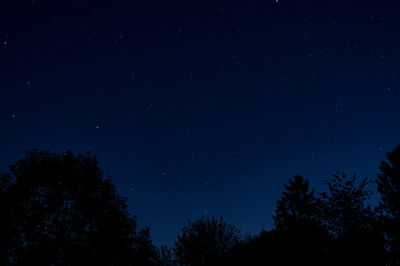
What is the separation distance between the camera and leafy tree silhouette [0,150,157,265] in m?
18.0

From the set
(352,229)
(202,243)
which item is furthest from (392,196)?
(202,243)

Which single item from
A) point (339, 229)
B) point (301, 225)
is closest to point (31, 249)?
point (301, 225)

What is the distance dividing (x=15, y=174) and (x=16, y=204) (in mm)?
2526

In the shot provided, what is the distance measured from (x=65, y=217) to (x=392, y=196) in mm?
31845

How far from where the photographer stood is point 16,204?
18.6 meters

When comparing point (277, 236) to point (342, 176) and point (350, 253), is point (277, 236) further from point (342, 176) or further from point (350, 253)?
point (342, 176)

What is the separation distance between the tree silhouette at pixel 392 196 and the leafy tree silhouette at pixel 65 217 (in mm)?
24561

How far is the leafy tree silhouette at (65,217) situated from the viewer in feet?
59.1

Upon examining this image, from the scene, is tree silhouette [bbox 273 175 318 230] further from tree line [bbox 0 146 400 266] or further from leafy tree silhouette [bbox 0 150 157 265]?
leafy tree silhouette [bbox 0 150 157 265]

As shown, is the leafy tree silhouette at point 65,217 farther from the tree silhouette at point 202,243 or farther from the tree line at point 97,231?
the tree silhouette at point 202,243

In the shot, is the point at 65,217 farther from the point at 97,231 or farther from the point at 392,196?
the point at 392,196

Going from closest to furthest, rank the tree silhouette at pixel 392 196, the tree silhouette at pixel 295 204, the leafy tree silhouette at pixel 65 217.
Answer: the leafy tree silhouette at pixel 65 217
the tree silhouette at pixel 392 196
the tree silhouette at pixel 295 204

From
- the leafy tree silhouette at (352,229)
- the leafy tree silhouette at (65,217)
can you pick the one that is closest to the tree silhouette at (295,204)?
Result: the leafy tree silhouette at (352,229)

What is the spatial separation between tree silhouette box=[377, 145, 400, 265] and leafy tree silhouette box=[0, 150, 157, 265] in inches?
967
